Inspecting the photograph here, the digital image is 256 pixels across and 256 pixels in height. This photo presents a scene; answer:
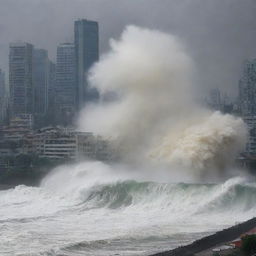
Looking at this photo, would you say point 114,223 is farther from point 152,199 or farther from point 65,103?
point 65,103

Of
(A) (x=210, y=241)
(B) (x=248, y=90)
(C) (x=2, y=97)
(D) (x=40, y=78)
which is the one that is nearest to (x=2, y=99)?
(C) (x=2, y=97)

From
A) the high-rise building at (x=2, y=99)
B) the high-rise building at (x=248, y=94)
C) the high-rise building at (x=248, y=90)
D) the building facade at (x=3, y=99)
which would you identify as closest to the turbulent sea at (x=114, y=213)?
the high-rise building at (x=248, y=94)

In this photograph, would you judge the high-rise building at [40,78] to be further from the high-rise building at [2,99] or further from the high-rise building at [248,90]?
the high-rise building at [248,90]

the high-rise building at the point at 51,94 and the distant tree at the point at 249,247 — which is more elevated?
the high-rise building at the point at 51,94

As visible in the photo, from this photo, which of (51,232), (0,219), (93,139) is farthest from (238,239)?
(93,139)

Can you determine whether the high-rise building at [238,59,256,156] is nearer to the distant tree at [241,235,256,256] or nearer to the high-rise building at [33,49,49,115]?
the high-rise building at [33,49,49,115]

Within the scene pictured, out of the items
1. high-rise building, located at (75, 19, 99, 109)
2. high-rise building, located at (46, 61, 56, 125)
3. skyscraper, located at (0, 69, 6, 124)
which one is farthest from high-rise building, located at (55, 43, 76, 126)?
skyscraper, located at (0, 69, 6, 124)
